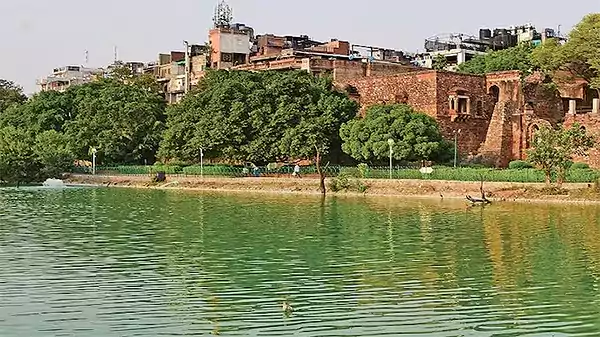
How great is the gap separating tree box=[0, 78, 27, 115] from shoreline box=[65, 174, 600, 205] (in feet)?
107

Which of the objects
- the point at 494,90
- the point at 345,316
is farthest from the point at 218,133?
the point at 345,316

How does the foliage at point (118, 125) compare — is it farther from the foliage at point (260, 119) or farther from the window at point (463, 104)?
the window at point (463, 104)

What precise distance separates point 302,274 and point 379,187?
27361mm

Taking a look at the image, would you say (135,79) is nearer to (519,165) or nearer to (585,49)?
(519,165)

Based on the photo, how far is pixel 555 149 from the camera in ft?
A: 124

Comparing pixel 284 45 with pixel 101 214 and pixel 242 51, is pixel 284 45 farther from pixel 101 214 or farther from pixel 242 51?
pixel 101 214

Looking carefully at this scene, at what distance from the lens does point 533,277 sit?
16.7 metres

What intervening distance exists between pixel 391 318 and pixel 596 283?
5.29 meters

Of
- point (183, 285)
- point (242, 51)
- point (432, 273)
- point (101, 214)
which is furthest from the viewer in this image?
point (242, 51)

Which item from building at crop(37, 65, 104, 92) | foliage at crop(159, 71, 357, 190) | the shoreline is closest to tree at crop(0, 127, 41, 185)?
the shoreline

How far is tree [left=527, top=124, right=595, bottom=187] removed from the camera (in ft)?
123

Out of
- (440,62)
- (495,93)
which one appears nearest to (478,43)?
(440,62)

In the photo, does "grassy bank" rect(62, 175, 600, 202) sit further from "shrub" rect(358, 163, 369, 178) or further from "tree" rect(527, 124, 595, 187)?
"tree" rect(527, 124, 595, 187)

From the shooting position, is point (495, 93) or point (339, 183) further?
point (495, 93)
